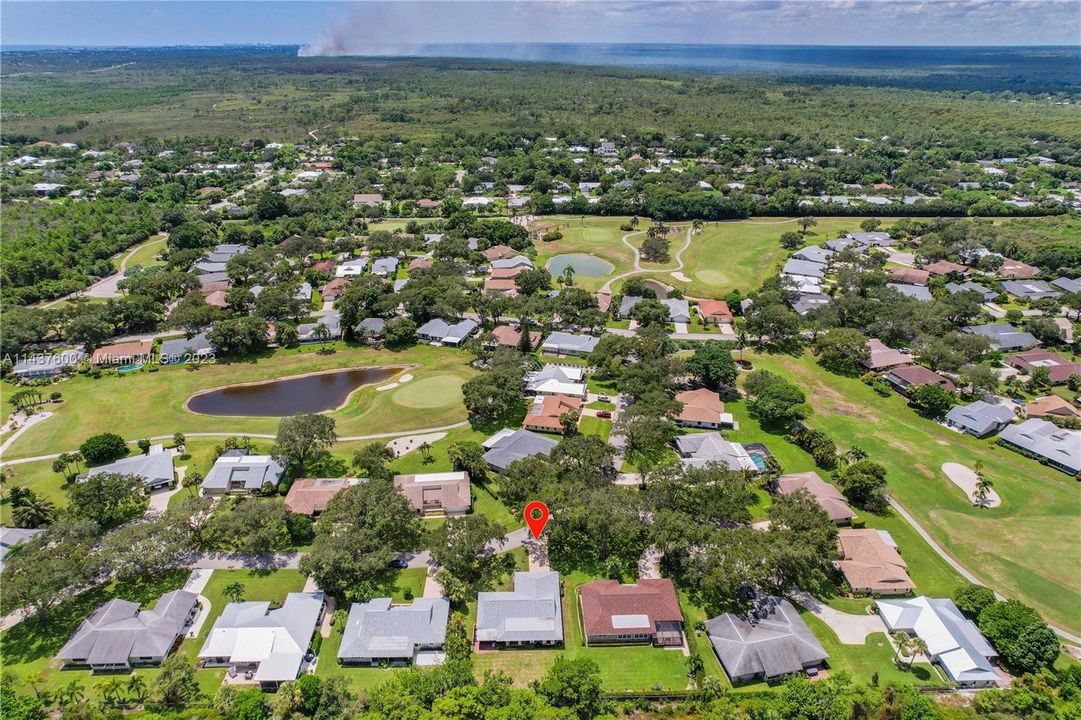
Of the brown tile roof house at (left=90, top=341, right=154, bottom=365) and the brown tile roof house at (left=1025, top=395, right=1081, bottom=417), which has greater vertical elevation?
the brown tile roof house at (left=90, top=341, right=154, bottom=365)

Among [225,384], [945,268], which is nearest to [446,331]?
[225,384]

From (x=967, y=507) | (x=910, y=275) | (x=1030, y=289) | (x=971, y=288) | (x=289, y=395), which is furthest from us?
(x=910, y=275)

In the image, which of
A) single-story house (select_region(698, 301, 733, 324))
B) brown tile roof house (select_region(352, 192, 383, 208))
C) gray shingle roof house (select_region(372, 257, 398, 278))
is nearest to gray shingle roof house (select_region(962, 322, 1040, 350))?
single-story house (select_region(698, 301, 733, 324))

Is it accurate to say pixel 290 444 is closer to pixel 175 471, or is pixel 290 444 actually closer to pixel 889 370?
pixel 175 471

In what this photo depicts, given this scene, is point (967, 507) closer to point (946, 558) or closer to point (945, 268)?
point (946, 558)

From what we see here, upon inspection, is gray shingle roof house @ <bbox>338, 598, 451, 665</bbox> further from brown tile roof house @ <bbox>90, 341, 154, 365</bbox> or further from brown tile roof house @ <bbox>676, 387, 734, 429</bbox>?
brown tile roof house @ <bbox>90, 341, 154, 365</bbox>

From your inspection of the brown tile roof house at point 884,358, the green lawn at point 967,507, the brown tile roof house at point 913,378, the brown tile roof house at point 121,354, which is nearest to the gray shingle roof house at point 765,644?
the green lawn at point 967,507
